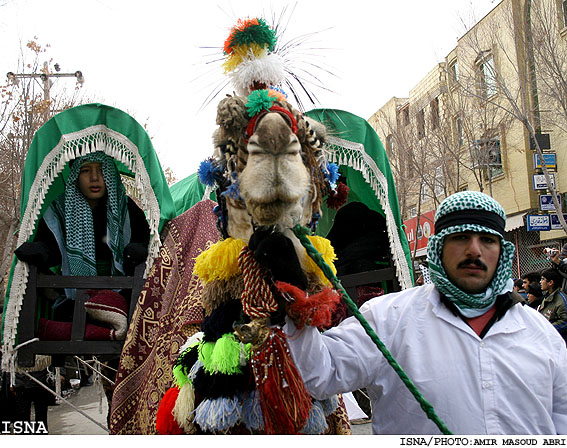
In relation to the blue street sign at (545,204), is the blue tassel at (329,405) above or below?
below

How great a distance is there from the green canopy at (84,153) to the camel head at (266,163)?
2.02 m

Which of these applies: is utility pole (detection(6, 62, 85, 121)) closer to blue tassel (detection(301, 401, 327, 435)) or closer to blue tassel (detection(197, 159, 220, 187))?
blue tassel (detection(197, 159, 220, 187))

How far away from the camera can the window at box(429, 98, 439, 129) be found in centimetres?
1908

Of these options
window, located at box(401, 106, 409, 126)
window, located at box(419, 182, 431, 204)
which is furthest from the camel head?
window, located at box(401, 106, 409, 126)

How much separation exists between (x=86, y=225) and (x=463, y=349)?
329 centimetres

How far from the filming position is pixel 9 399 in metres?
6.64

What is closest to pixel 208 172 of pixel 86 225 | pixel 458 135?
pixel 86 225

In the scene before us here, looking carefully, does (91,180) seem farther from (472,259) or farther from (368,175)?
(472,259)

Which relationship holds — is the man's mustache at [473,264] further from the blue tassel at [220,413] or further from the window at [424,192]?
the window at [424,192]

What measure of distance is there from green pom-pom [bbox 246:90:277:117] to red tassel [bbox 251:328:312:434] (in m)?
0.74

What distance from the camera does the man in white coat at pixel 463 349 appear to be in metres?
2.05

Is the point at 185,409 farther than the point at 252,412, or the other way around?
the point at 185,409

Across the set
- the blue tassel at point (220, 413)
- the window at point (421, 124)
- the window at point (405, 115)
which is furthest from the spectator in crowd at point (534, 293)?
the window at point (405, 115)

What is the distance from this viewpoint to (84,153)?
4.05 m
